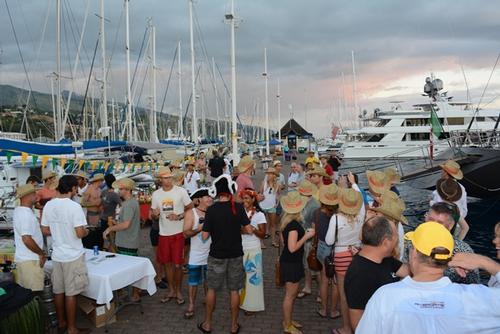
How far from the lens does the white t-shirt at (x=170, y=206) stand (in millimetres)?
5691

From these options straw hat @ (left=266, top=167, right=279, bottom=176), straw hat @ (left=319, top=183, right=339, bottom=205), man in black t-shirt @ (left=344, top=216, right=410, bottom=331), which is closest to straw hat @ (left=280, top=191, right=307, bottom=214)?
straw hat @ (left=319, top=183, right=339, bottom=205)

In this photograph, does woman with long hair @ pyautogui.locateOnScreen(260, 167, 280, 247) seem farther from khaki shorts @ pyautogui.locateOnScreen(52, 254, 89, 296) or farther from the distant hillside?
the distant hillside

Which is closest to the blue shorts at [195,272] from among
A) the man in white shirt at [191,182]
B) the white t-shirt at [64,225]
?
the white t-shirt at [64,225]

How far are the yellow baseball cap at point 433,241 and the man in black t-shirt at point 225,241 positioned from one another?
8.86 feet

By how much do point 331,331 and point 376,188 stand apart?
2.24m

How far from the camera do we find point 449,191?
5.82m

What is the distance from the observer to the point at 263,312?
5.41m

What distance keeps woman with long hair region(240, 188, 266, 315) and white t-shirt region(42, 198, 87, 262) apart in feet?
6.51

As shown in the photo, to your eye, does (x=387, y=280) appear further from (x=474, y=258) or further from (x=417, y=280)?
(x=417, y=280)

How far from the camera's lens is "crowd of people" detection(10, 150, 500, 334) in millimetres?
2049

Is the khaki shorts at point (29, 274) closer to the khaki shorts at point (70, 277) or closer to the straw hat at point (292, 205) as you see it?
the khaki shorts at point (70, 277)

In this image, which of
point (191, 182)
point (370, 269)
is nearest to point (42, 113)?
point (191, 182)

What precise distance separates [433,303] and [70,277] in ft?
13.3

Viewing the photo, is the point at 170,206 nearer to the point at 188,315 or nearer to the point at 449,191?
the point at 188,315
